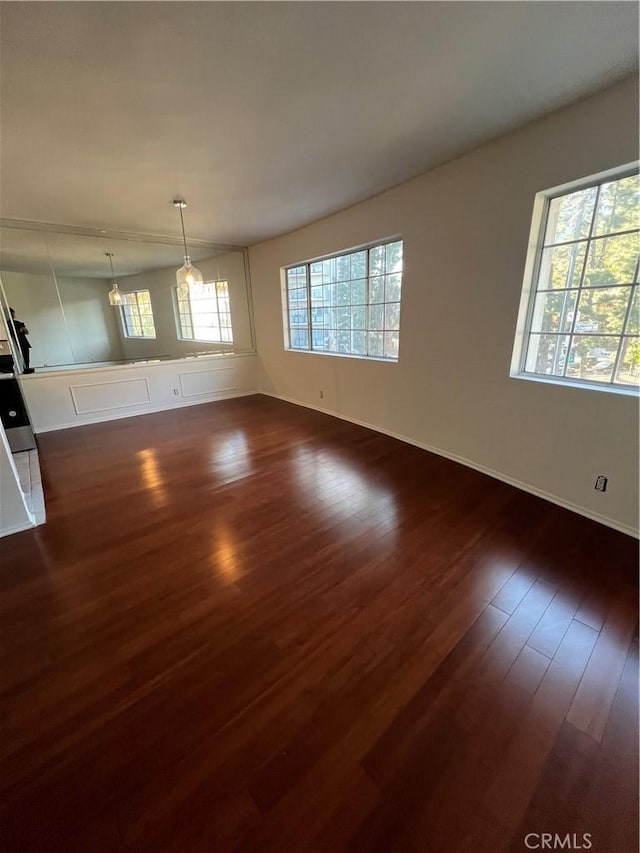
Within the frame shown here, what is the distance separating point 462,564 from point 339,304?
3553 millimetres

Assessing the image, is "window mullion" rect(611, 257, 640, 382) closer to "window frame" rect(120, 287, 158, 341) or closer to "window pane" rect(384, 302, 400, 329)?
"window pane" rect(384, 302, 400, 329)

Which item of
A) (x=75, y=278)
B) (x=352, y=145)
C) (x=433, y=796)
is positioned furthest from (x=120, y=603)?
(x=75, y=278)

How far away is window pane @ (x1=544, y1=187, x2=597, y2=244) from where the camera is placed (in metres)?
2.22

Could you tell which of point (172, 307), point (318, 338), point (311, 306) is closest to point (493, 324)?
point (318, 338)

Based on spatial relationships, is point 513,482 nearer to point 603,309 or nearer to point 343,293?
point 603,309

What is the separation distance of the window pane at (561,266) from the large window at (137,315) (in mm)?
5671

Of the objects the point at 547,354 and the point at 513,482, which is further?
the point at 513,482

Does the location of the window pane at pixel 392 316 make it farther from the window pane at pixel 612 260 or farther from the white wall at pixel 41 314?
the white wall at pixel 41 314

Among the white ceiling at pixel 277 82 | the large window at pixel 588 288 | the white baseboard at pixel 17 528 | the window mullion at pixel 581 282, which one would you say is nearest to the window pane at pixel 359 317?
the white ceiling at pixel 277 82

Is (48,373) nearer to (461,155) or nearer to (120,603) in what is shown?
(120,603)

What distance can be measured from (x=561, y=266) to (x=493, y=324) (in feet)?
A: 1.83

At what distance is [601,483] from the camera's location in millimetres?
2285

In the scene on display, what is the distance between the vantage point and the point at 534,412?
2.58 m

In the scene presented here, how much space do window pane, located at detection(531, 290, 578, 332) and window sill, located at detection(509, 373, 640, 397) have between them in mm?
357
